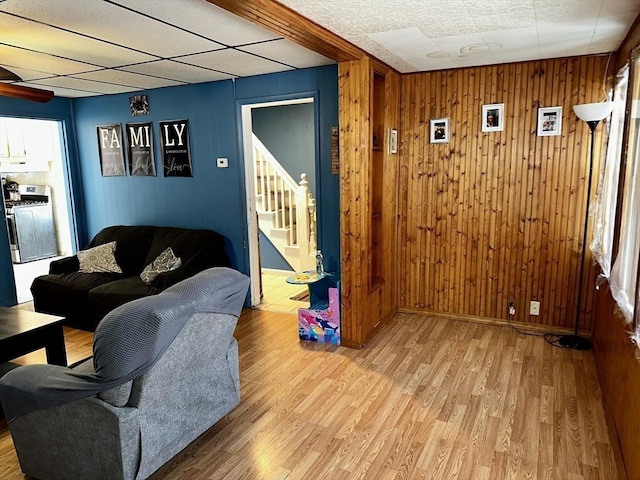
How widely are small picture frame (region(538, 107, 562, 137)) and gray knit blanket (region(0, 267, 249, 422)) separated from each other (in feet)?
10.1

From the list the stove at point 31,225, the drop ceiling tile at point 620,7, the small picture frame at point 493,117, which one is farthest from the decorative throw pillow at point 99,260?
the drop ceiling tile at point 620,7

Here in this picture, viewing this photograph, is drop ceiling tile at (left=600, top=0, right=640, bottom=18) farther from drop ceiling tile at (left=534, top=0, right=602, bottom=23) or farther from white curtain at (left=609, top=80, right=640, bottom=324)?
white curtain at (left=609, top=80, right=640, bottom=324)

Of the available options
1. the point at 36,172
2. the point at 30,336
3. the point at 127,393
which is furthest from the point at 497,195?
the point at 36,172

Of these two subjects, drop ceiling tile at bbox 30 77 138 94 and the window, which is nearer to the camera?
the window

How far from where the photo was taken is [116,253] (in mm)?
4887

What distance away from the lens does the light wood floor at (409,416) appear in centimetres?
230

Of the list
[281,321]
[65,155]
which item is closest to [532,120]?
[281,321]

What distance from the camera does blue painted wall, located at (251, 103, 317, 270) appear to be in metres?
6.39

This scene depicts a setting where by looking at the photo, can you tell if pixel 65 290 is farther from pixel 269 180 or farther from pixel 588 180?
pixel 588 180

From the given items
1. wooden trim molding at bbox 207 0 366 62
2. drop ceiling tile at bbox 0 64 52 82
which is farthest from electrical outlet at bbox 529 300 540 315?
drop ceiling tile at bbox 0 64 52 82

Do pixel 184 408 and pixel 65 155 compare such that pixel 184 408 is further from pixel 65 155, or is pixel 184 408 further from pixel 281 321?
pixel 65 155

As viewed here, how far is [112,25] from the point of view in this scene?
2707 millimetres

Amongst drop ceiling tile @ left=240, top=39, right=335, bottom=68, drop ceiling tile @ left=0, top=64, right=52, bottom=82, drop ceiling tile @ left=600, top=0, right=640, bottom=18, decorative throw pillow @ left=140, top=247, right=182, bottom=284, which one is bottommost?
decorative throw pillow @ left=140, top=247, right=182, bottom=284

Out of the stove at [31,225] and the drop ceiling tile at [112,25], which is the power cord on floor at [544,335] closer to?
the drop ceiling tile at [112,25]
